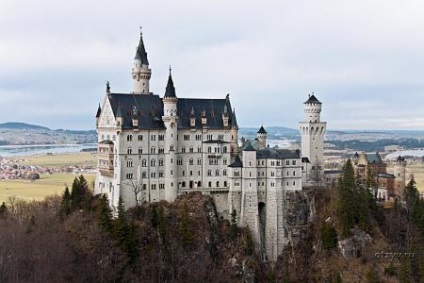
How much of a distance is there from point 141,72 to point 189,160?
16881mm

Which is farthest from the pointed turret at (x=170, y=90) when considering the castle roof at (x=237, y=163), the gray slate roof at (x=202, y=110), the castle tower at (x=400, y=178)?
the castle tower at (x=400, y=178)

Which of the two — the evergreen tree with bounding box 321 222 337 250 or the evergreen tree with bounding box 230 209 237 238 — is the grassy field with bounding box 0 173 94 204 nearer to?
the evergreen tree with bounding box 230 209 237 238

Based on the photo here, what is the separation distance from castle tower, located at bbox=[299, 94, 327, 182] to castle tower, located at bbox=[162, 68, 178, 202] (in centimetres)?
2593

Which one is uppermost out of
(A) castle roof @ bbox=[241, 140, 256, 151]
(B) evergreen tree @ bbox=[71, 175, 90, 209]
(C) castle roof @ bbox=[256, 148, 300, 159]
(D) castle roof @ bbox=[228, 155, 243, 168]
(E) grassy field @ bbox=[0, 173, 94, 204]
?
(A) castle roof @ bbox=[241, 140, 256, 151]

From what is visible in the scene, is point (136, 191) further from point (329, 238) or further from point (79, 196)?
point (329, 238)

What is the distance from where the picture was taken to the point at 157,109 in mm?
96750

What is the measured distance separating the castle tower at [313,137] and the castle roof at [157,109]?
595 inches

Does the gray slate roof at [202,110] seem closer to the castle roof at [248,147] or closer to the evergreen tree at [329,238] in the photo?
the castle roof at [248,147]

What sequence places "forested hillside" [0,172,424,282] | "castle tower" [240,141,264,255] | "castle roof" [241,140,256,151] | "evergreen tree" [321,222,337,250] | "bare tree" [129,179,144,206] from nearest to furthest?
"forested hillside" [0,172,424,282]
"bare tree" [129,179,144,206]
"evergreen tree" [321,222,337,250]
"castle tower" [240,141,264,255]
"castle roof" [241,140,256,151]

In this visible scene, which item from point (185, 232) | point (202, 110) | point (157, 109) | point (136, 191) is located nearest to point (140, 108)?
point (157, 109)

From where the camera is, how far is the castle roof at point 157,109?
9344cm

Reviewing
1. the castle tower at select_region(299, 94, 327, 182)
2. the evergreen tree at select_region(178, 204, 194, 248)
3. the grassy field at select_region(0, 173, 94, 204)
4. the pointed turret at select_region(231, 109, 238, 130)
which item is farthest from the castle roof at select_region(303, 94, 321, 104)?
the grassy field at select_region(0, 173, 94, 204)

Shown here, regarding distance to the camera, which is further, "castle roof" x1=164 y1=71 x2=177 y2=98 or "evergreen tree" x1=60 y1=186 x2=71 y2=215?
"castle roof" x1=164 y1=71 x2=177 y2=98

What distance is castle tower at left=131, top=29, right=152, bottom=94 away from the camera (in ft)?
332
